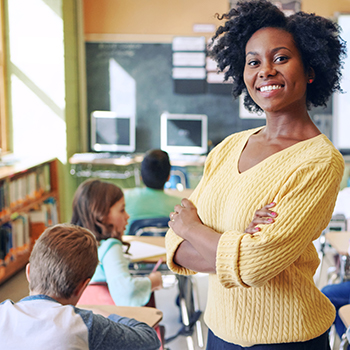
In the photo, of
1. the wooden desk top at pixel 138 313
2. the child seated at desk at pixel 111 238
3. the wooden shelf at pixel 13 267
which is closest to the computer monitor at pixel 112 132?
the wooden shelf at pixel 13 267

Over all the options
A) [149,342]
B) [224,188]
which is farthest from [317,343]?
[149,342]

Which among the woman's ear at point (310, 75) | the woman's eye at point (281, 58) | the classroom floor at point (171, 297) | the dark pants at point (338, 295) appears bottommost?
the classroom floor at point (171, 297)

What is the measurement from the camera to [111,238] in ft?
6.83

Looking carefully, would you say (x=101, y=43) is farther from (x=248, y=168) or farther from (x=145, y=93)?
(x=248, y=168)

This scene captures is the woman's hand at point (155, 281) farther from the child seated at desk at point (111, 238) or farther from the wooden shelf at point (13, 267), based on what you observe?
the wooden shelf at point (13, 267)

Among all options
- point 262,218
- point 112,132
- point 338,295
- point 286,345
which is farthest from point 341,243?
point 112,132

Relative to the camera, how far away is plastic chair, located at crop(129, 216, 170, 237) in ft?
9.25

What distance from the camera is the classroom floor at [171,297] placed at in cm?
292

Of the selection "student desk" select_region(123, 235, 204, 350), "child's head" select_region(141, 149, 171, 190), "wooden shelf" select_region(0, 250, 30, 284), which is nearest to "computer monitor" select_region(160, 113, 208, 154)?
"wooden shelf" select_region(0, 250, 30, 284)

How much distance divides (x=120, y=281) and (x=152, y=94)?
3.91 meters

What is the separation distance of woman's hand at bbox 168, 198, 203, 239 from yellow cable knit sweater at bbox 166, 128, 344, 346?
3 cm

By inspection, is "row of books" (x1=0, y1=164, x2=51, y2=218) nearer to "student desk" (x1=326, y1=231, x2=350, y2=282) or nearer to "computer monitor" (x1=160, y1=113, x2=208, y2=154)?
"computer monitor" (x1=160, y1=113, x2=208, y2=154)

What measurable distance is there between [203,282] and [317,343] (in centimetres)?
314

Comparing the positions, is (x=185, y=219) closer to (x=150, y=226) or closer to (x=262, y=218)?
(x=262, y=218)
